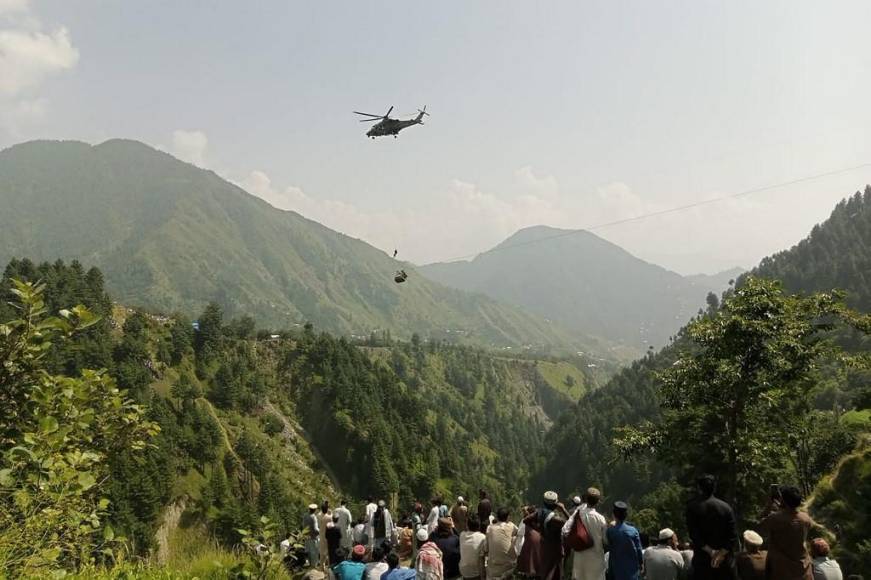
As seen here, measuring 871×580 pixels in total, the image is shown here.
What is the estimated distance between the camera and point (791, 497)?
7.92 m

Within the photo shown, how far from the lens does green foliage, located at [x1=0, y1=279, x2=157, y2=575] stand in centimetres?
432

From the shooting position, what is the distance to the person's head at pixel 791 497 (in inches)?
310

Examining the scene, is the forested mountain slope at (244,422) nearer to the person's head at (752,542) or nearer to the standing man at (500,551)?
the standing man at (500,551)

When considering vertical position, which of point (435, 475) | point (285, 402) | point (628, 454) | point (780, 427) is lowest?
point (435, 475)

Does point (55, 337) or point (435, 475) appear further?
point (435, 475)

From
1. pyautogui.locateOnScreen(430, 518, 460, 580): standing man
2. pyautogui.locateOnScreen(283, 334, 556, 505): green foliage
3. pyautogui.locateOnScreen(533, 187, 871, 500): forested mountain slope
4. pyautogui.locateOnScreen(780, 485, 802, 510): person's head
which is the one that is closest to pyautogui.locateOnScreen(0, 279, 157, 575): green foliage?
pyautogui.locateOnScreen(430, 518, 460, 580): standing man

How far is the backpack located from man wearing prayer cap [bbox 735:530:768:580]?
7.49 ft

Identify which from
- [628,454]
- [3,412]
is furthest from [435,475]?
[3,412]

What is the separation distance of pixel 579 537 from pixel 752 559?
8.89ft

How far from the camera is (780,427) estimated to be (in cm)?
1959

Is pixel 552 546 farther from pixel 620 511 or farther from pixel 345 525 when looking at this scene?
pixel 345 525

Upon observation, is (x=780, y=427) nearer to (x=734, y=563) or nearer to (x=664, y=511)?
(x=734, y=563)

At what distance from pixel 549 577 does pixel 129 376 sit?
9542 centimetres

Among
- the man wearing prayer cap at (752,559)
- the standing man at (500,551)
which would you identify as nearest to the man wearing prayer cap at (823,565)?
the man wearing prayer cap at (752,559)
